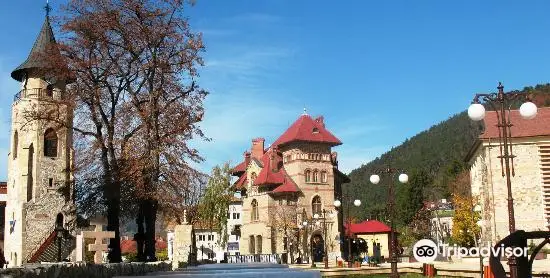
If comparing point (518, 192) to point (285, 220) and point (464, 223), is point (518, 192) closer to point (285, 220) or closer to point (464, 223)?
point (464, 223)

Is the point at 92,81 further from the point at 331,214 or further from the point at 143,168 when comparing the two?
the point at 331,214

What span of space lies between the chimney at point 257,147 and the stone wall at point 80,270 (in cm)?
4907

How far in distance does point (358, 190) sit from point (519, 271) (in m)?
168

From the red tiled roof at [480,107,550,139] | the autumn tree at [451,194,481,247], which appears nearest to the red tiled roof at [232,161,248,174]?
the autumn tree at [451,194,481,247]

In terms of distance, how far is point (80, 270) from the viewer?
13.2m

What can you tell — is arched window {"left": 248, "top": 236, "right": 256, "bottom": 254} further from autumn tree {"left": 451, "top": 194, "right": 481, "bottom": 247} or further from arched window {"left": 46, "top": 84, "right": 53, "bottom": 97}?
arched window {"left": 46, "top": 84, "right": 53, "bottom": 97}

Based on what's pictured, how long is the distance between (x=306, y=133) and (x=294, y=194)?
677 centimetres

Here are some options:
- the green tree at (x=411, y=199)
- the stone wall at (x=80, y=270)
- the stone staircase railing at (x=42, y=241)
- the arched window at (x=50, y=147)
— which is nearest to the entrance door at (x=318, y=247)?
the stone staircase railing at (x=42, y=241)

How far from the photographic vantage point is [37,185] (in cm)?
4812

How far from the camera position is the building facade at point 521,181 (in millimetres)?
42688

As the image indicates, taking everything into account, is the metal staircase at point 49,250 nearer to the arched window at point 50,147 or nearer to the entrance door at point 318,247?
the arched window at point 50,147

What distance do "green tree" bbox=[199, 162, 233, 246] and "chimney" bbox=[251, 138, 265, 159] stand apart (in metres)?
6.34

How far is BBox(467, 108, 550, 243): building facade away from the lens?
1681 inches

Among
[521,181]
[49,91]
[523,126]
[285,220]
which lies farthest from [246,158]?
[521,181]
